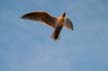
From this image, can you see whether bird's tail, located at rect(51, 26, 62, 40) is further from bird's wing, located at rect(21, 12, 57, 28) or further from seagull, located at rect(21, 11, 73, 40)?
bird's wing, located at rect(21, 12, 57, 28)

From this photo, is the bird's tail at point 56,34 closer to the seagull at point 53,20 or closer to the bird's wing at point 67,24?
the seagull at point 53,20

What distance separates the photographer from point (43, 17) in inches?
304

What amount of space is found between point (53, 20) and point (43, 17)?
0.51 m

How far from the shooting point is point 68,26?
23.4ft

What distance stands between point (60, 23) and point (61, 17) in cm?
21

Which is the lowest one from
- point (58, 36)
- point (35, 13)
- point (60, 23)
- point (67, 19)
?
point (58, 36)

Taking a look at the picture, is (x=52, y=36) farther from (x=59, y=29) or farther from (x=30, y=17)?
(x=30, y=17)

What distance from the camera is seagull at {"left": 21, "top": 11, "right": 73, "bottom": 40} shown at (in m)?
6.46

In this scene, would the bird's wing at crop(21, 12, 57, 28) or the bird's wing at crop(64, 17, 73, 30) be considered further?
the bird's wing at crop(21, 12, 57, 28)

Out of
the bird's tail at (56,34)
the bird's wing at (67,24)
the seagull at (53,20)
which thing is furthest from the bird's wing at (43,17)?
the bird's tail at (56,34)

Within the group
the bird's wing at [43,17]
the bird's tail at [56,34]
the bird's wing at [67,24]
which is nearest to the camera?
the bird's tail at [56,34]

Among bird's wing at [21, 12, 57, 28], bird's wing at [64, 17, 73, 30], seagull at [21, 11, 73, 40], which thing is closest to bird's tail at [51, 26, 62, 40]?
seagull at [21, 11, 73, 40]

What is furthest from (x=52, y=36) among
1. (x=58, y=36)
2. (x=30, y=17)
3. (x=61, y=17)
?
(x=30, y=17)

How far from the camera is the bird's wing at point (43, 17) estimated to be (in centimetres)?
724
